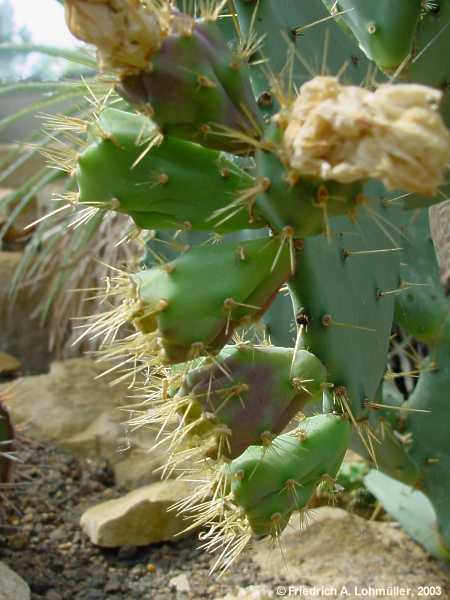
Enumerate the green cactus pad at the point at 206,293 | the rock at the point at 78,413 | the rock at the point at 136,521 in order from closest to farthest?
the green cactus pad at the point at 206,293 → the rock at the point at 136,521 → the rock at the point at 78,413

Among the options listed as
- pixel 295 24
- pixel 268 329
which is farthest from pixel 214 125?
pixel 268 329

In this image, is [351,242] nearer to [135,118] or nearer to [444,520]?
[135,118]

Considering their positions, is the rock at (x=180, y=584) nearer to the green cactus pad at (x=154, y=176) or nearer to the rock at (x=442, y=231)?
the rock at (x=442, y=231)

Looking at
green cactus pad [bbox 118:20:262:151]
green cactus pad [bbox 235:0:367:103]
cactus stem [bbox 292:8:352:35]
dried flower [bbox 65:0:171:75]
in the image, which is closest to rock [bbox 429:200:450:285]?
green cactus pad [bbox 235:0:367:103]

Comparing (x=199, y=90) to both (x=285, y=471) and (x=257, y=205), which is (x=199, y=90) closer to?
(x=257, y=205)

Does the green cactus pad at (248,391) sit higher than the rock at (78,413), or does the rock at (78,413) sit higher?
the green cactus pad at (248,391)

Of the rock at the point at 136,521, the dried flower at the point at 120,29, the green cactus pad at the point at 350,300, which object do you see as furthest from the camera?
the rock at the point at 136,521

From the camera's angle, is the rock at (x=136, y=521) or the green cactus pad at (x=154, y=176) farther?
the rock at (x=136, y=521)

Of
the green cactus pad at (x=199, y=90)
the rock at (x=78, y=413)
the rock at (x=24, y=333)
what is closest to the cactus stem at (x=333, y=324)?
the green cactus pad at (x=199, y=90)

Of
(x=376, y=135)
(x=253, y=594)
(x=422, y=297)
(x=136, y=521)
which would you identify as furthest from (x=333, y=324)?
(x=136, y=521)
